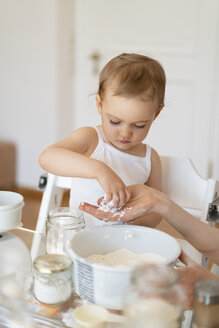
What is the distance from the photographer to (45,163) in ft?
3.80

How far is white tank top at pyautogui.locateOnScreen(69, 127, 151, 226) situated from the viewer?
131cm

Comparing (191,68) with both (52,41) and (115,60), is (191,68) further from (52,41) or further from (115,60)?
(115,60)

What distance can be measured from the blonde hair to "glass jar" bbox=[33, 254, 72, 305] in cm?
49

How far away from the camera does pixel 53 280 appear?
2.51 feet

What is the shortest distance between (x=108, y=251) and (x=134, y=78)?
1.49 feet

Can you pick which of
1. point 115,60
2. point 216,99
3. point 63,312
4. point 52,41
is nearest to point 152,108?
point 115,60

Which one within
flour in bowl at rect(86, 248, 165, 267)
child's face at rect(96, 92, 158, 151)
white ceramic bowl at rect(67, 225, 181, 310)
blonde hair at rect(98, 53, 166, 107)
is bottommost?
flour in bowl at rect(86, 248, 165, 267)

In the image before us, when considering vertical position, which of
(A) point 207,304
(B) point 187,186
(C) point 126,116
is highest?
(C) point 126,116

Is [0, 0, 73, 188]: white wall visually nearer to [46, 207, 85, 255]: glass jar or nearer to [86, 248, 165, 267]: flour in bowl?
[46, 207, 85, 255]: glass jar

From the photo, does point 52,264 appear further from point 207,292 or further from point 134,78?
point 134,78

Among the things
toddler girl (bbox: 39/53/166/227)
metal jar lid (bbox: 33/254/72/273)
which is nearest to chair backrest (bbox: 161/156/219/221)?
toddler girl (bbox: 39/53/166/227)

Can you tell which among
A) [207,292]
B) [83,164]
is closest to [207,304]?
[207,292]

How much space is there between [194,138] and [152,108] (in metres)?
1.85

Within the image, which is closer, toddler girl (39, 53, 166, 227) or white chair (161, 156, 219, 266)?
toddler girl (39, 53, 166, 227)
